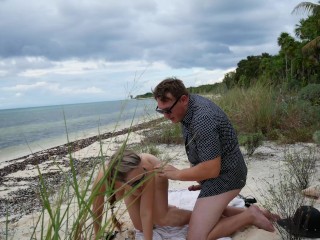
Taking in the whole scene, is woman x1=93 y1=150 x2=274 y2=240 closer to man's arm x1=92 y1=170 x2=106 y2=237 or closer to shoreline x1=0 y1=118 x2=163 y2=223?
man's arm x1=92 y1=170 x2=106 y2=237

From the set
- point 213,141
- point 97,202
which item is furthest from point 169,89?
point 97,202

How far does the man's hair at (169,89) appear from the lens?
2.94 metres

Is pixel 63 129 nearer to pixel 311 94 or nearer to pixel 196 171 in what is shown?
pixel 311 94

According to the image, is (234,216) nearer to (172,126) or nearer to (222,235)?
(222,235)

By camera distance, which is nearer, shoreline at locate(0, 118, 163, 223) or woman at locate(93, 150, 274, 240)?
woman at locate(93, 150, 274, 240)

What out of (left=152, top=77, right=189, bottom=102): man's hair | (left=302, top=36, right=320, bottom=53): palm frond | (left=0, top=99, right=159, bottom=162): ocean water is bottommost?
(left=0, top=99, right=159, bottom=162): ocean water

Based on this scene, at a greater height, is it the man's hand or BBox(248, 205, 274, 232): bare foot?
the man's hand

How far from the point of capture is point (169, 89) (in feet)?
9.62

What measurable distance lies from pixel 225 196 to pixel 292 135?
4964 millimetres

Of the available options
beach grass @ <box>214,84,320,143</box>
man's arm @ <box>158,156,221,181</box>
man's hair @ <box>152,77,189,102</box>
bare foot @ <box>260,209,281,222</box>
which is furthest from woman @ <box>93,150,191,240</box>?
beach grass @ <box>214,84,320,143</box>

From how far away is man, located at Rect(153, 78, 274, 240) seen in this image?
9.47ft

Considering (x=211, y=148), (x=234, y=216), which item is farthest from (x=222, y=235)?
(x=211, y=148)

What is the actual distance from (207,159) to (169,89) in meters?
0.61

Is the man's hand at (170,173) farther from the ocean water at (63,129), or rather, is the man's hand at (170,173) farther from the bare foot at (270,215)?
the bare foot at (270,215)
